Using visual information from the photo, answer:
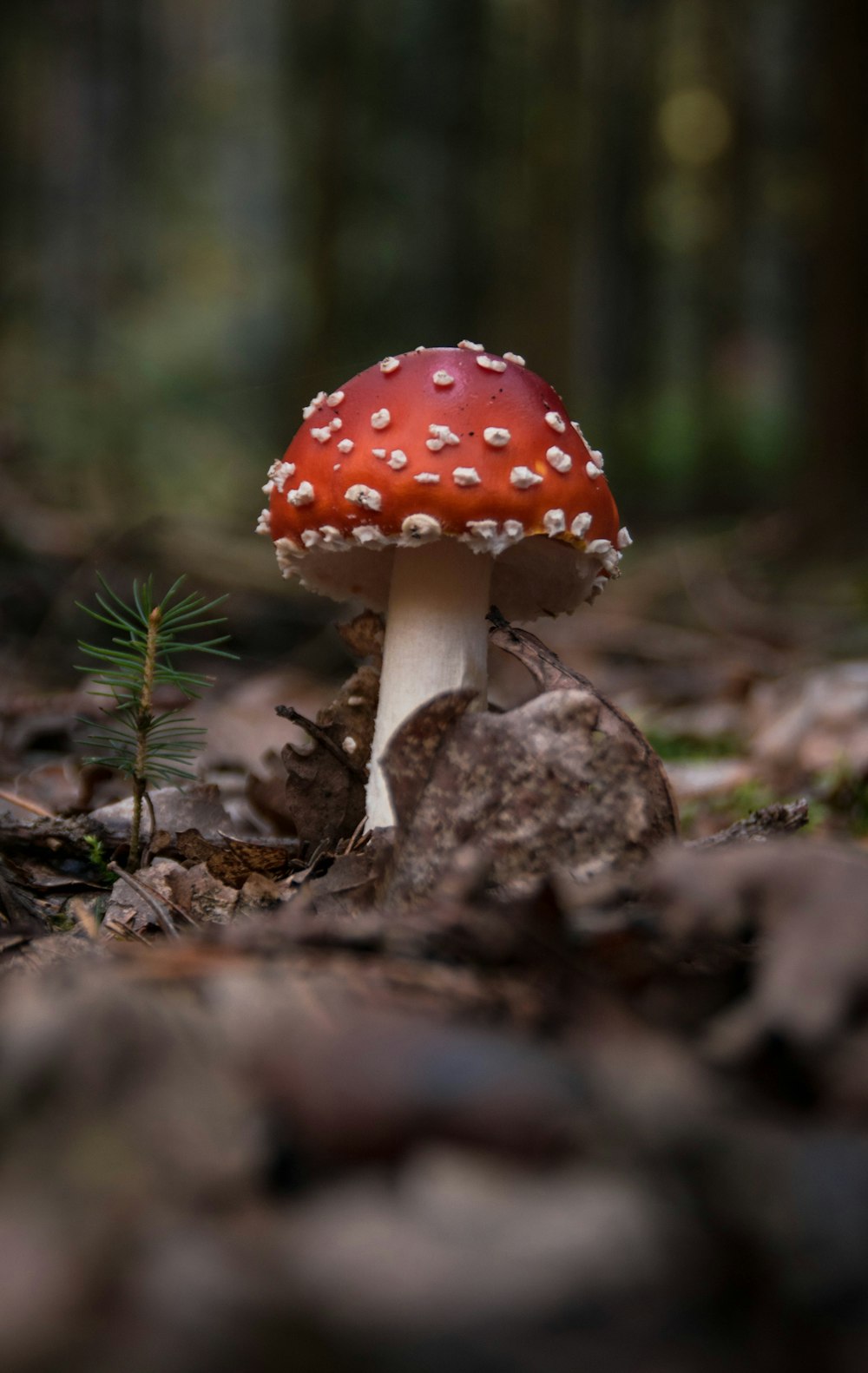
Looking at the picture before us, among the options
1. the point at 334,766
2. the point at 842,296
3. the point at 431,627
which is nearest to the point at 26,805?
the point at 334,766

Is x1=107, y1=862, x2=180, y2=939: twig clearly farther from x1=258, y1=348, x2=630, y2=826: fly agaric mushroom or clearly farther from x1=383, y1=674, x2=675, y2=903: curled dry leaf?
x1=258, y1=348, x2=630, y2=826: fly agaric mushroom

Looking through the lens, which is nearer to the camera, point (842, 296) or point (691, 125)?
point (842, 296)

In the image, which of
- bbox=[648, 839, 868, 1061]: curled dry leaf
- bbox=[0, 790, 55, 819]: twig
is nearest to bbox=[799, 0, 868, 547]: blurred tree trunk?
bbox=[0, 790, 55, 819]: twig

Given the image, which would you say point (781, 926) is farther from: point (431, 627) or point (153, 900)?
point (431, 627)

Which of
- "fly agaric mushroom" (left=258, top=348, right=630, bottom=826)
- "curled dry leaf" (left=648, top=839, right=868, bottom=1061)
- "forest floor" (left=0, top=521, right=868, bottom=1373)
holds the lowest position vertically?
"forest floor" (left=0, top=521, right=868, bottom=1373)

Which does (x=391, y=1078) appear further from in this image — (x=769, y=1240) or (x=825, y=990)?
(x=825, y=990)

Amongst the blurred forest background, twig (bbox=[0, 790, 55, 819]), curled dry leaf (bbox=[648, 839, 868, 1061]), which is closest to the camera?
curled dry leaf (bbox=[648, 839, 868, 1061])

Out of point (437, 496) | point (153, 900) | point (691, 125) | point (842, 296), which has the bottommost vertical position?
point (153, 900)
